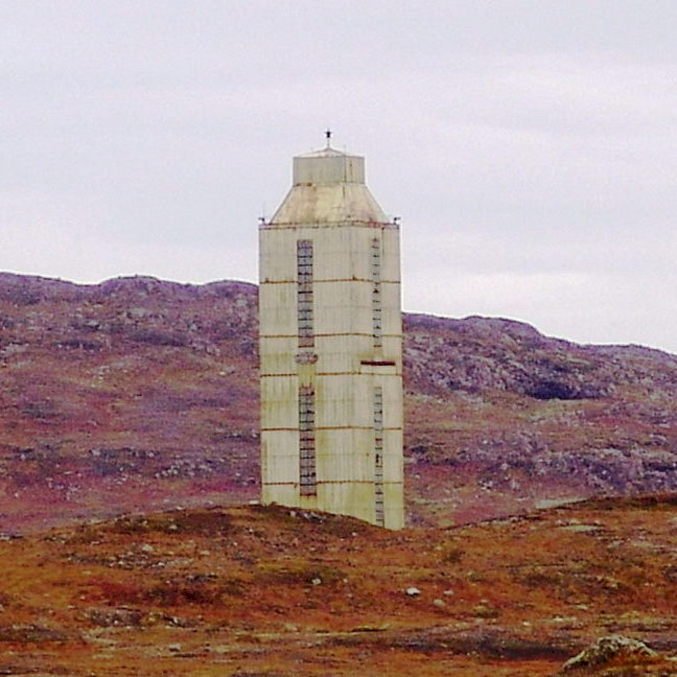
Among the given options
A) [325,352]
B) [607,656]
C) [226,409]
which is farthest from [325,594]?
[226,409]

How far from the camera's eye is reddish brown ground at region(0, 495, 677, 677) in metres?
36.8

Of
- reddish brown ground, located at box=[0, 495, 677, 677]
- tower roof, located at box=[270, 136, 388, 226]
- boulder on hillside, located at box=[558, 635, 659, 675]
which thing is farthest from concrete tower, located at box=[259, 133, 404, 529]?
boulder on hillside, located at box=[558, 635, 659, 675]

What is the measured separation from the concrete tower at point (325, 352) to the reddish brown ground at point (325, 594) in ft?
9.59

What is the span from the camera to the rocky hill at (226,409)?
9000 centimetres

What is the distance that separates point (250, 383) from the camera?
106375 mm

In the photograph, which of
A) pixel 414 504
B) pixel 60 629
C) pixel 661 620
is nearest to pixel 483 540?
pixel 661 620

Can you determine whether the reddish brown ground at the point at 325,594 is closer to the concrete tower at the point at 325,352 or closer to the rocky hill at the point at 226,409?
the concrete tower at the point at 325,352

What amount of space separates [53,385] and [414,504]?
22.2m

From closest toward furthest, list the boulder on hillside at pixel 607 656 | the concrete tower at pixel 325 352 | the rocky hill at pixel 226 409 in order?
the boulder on hillside at pixel 607 656 < the concrete tower at pixel 325 352 < the rocky hill at pixel 226 409

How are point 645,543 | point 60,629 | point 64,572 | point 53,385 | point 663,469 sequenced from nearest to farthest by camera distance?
point 60,629 < point 64,572 < point 645,543 < point 663,469 < point 53,385

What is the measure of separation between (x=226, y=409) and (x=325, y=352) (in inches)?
1929

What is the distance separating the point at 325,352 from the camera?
175ft

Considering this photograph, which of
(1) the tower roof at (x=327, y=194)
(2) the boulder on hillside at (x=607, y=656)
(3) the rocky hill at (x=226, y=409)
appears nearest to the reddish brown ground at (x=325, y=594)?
(2) the boulder on hillside at (x=607, y=656)

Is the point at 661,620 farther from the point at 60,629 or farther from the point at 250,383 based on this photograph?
the point at 250,383
